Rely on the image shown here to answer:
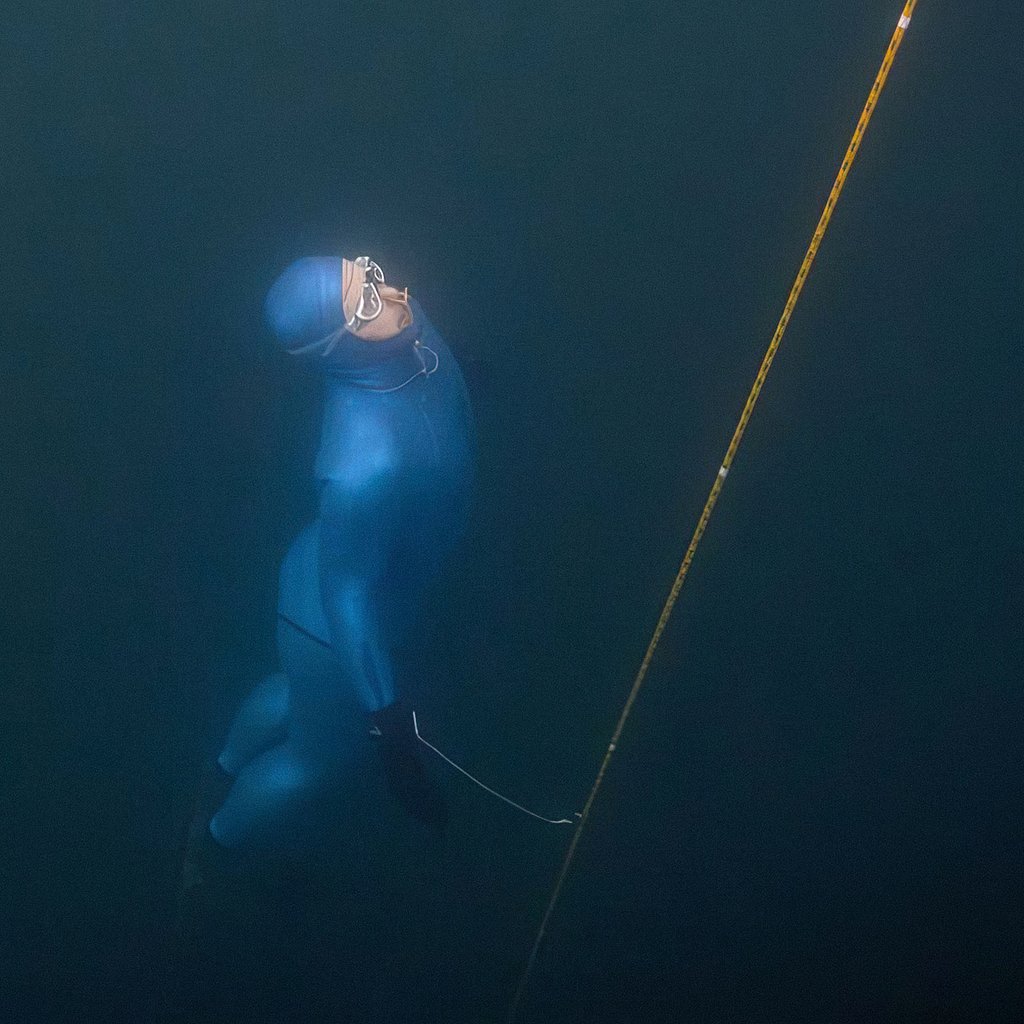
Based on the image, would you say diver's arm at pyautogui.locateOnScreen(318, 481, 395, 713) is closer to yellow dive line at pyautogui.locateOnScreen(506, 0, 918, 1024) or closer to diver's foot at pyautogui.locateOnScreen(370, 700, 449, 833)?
diver's foot at pyautogui.locateOnScreen(370, 700, 449, 833)

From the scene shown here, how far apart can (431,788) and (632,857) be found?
0.69 m

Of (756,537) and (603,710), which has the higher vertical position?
(756,537)

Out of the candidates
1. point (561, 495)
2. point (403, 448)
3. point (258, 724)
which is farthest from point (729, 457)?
point (258, 724)

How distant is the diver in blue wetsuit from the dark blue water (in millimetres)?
102

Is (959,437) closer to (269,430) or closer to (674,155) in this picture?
(674,155)

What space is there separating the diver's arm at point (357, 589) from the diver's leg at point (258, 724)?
304 millimetres

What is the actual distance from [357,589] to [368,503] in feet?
0.45

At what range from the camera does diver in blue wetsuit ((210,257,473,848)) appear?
142 centimetres

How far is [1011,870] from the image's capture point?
2.34 metres

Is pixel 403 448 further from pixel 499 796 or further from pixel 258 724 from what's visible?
pixel 499 796

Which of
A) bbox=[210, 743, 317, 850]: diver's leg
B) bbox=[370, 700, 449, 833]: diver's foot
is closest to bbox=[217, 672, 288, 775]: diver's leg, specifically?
bbox=[210, 743, 317, 850]: diver's leg

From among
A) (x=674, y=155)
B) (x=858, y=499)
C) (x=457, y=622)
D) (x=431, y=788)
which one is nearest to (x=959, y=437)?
(x=858, y=499)

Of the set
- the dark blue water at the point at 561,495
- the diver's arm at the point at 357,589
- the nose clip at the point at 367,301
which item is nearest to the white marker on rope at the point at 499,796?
the dark blue water at the point at 561,495

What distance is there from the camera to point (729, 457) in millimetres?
1811
